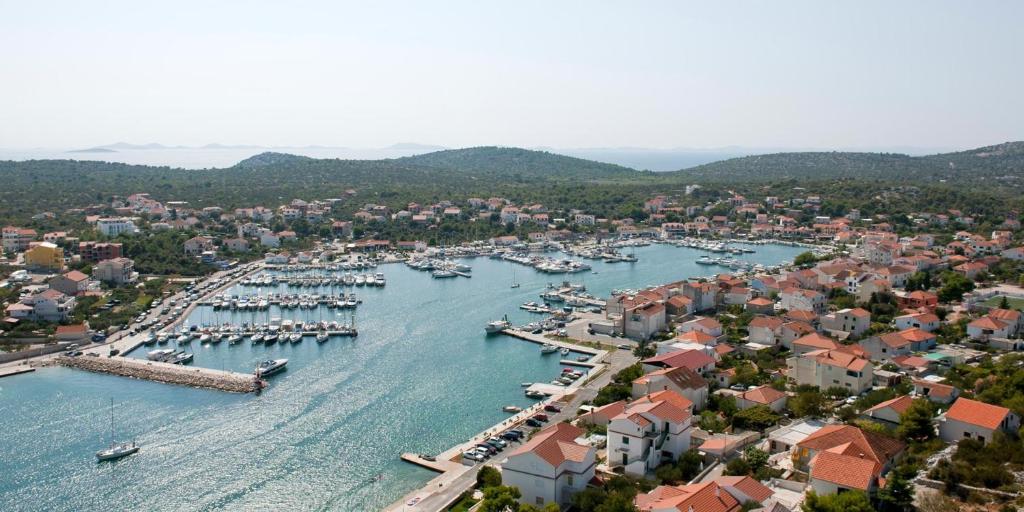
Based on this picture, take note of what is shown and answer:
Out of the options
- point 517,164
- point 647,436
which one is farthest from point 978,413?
point 517,164

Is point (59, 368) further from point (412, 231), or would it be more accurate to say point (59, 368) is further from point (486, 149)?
point (486, 149)

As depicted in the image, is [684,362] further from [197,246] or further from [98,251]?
[197,246]

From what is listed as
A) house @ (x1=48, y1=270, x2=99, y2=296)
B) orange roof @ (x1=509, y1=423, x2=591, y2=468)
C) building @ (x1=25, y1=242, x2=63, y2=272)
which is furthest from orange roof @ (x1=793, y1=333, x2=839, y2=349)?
building @ (x1=25, y1=242, x2=63, y2=272)

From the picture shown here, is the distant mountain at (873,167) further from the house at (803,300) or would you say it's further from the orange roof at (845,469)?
the orange roof at (845,469)

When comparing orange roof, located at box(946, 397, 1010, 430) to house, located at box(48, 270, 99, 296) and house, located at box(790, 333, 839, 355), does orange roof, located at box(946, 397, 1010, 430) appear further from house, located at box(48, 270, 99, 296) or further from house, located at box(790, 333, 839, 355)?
house, located at box(48, 270, 99, 296)

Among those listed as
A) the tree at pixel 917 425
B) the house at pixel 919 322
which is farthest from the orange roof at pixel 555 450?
the house at pixel 919 322
